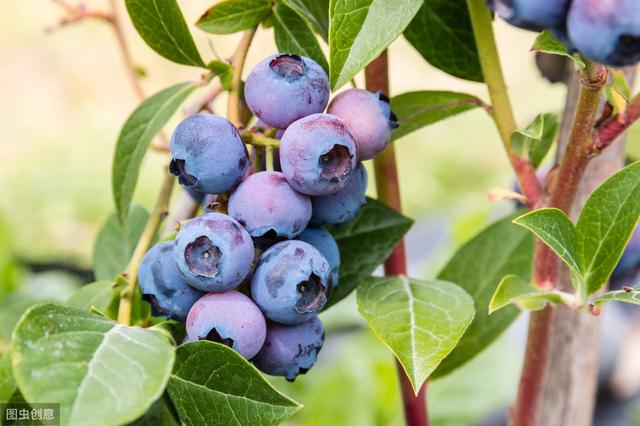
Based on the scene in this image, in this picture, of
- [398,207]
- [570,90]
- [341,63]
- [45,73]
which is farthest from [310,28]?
[45,73]

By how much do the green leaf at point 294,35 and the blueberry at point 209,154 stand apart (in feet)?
0.40

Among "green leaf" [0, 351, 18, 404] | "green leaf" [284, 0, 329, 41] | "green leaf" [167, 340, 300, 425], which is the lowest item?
"green leaf" [0, 351, 18, 404]

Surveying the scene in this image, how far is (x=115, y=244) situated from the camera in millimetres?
1035

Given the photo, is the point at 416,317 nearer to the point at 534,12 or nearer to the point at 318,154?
the point at 318,154

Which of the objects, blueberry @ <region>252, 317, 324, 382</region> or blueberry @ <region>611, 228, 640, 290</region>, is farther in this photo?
blueberry @ <region>611, 228, 640, 290</region>

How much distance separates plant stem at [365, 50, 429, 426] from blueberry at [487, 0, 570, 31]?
314 millimetres

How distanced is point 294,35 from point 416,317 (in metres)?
0.27

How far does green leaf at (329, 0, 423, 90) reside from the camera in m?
0.62

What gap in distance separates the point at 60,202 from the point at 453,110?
13.4ft

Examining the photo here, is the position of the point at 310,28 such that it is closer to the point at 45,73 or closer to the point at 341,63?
the point at 341,63

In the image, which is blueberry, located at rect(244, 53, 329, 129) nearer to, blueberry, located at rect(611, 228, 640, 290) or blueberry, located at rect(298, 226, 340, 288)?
blueberry, located at rect(298, 226, 340, 288)

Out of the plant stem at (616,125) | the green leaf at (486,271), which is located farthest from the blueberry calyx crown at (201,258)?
the green leaf at (486,271)

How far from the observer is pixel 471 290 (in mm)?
1004

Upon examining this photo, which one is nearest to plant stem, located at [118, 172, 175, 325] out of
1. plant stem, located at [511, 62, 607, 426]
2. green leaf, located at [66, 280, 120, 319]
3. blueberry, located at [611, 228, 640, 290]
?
green leaf, located at [66, 280, 120, 319]
